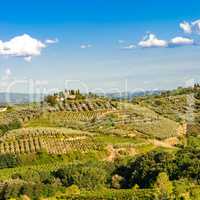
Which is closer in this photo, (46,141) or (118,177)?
(118,177)

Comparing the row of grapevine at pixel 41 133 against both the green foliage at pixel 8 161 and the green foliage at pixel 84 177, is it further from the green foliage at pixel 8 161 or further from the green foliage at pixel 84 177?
the green foliage at pixel 84 177

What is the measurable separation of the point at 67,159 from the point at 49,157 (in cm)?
249

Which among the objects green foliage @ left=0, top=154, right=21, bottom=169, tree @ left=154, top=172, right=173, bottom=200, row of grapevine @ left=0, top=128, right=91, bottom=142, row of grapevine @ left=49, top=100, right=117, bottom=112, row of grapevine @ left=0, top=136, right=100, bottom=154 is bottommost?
green foliage @ left=0, top=154, right=21, bottom=169

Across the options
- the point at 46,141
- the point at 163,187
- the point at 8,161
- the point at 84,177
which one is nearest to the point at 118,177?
the point at 84,177

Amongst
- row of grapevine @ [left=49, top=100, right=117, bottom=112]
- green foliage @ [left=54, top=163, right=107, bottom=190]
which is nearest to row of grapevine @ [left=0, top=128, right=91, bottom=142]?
row of grapevine @ [left=49, top=100, right=117, bottom=112]

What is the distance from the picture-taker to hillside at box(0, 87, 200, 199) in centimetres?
4631

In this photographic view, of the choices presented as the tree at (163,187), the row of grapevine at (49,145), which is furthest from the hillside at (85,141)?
the tree at (163,187)

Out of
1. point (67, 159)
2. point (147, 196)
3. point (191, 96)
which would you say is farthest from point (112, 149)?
point (191, 96)

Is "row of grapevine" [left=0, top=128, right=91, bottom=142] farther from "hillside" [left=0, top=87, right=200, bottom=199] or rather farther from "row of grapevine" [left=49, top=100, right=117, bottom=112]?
"row of grapevine" [left=49, top=100, right=117, bottom=112]

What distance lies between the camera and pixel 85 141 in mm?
75250

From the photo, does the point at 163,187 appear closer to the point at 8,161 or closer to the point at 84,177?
the point at 84,177

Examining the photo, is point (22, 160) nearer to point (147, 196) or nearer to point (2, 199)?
point (2, 199)

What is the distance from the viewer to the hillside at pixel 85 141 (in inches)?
1823

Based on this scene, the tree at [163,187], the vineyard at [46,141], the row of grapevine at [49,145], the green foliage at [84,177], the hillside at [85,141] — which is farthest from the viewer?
the vineyard at [46,141]
